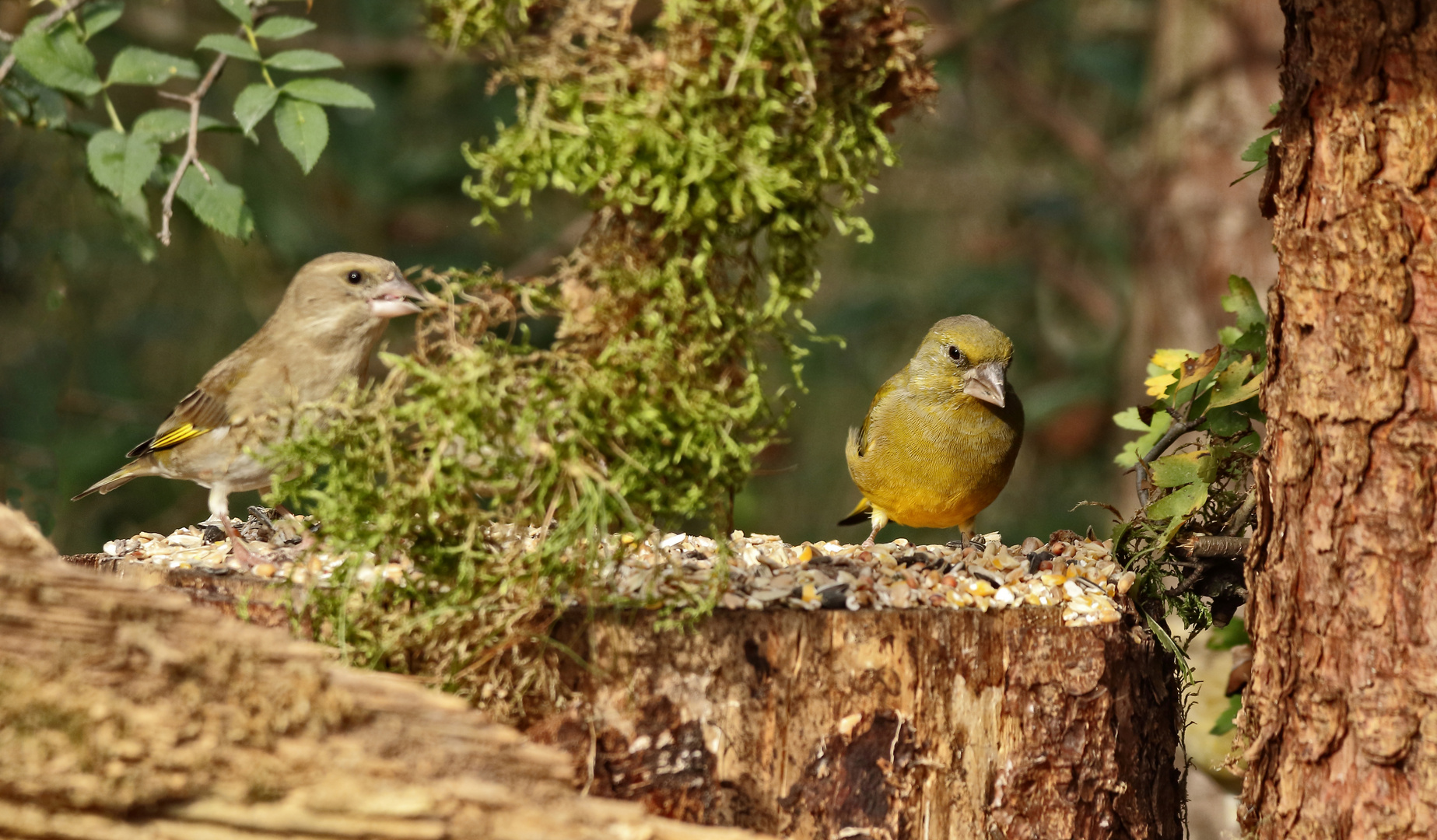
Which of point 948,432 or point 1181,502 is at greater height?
point 948,432

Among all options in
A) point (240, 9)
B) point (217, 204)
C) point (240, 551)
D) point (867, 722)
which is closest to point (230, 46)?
point (240, 9)

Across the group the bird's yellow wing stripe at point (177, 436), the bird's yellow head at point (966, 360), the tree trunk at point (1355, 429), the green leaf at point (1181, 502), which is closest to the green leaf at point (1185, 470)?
the green leaf at point (1181, 502)

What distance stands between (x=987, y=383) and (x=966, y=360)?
131 millimetres

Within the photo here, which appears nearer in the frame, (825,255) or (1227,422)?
(1227,422)

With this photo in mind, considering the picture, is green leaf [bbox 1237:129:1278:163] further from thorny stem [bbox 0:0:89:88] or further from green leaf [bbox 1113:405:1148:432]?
thorny stem [bbox 0:0:89:88]

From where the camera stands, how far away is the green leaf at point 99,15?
3.99m

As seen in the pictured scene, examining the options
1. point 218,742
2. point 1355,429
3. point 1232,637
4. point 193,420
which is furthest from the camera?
point 193,420

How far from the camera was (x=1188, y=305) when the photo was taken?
7305mm

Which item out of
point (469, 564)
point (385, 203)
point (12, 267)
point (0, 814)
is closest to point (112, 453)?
point (12, 267)

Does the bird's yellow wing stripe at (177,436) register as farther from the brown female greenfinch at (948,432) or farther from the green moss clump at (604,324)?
the brown female greenfinch at (948,432)

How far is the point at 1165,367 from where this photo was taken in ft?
12.3

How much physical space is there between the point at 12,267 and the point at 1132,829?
19.7ft

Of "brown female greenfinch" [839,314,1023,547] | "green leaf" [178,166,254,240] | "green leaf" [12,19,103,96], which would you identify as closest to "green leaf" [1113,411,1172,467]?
"brown female greenfinch" [839,314,1023,547]

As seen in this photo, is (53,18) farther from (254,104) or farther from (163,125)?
(254,104)
